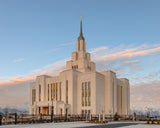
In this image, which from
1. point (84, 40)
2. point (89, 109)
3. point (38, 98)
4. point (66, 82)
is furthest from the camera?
point (84, 40)

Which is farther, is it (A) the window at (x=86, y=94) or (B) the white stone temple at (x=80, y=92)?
(A) the window at (x=86, y=94)

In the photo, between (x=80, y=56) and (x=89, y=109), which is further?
(x=80, y=56)

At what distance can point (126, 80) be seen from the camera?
85.8 metres

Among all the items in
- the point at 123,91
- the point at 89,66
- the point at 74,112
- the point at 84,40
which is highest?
the point at 84,40

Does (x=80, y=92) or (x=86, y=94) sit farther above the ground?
(x=80, y=92)

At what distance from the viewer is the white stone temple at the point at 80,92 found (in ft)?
217

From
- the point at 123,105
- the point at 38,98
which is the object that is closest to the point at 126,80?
the point at 123,105

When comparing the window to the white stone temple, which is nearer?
A: the white stone temple

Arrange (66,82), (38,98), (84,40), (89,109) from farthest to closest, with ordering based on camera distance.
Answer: (84,40)
(38,98)
(66,82)
(89,109)

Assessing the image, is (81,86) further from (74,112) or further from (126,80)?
(126,80)

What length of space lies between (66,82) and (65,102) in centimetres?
701

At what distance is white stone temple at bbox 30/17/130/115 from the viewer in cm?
6606

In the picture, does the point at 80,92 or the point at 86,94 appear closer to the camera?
the point at 86,94

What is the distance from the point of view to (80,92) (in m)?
70.1
